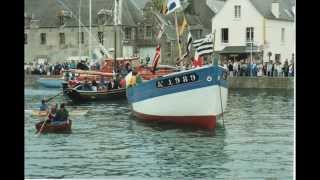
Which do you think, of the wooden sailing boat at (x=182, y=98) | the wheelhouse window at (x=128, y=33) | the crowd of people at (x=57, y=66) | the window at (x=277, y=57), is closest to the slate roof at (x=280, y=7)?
the window at (x=277, y=57)

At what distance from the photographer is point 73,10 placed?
10.9 meters

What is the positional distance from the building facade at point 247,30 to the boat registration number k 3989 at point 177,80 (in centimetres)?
60

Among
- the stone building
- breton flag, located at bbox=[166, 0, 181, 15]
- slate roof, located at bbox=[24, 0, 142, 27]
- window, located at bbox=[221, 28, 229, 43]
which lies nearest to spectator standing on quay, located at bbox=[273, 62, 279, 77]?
window, located at bbox=[221, 28, 229, 43]

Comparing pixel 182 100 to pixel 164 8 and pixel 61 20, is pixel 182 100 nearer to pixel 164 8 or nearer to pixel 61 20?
pixel 164 8

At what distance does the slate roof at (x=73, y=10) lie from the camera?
10594 mm

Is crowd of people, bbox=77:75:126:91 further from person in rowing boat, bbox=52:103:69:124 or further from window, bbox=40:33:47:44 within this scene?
window, bbox=40:33:47:44

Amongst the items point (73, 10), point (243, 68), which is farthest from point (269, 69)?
point (73, 10)

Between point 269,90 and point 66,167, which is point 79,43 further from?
point 269,90

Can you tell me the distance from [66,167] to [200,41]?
2.81 metres

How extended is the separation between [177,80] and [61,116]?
1919 millimetres

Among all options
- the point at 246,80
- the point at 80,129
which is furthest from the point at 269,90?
the point at 80,129

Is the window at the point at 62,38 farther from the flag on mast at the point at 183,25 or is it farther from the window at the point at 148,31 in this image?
the flag on mast at the point at 183,25

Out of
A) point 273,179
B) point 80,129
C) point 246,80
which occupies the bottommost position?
point 273,179
